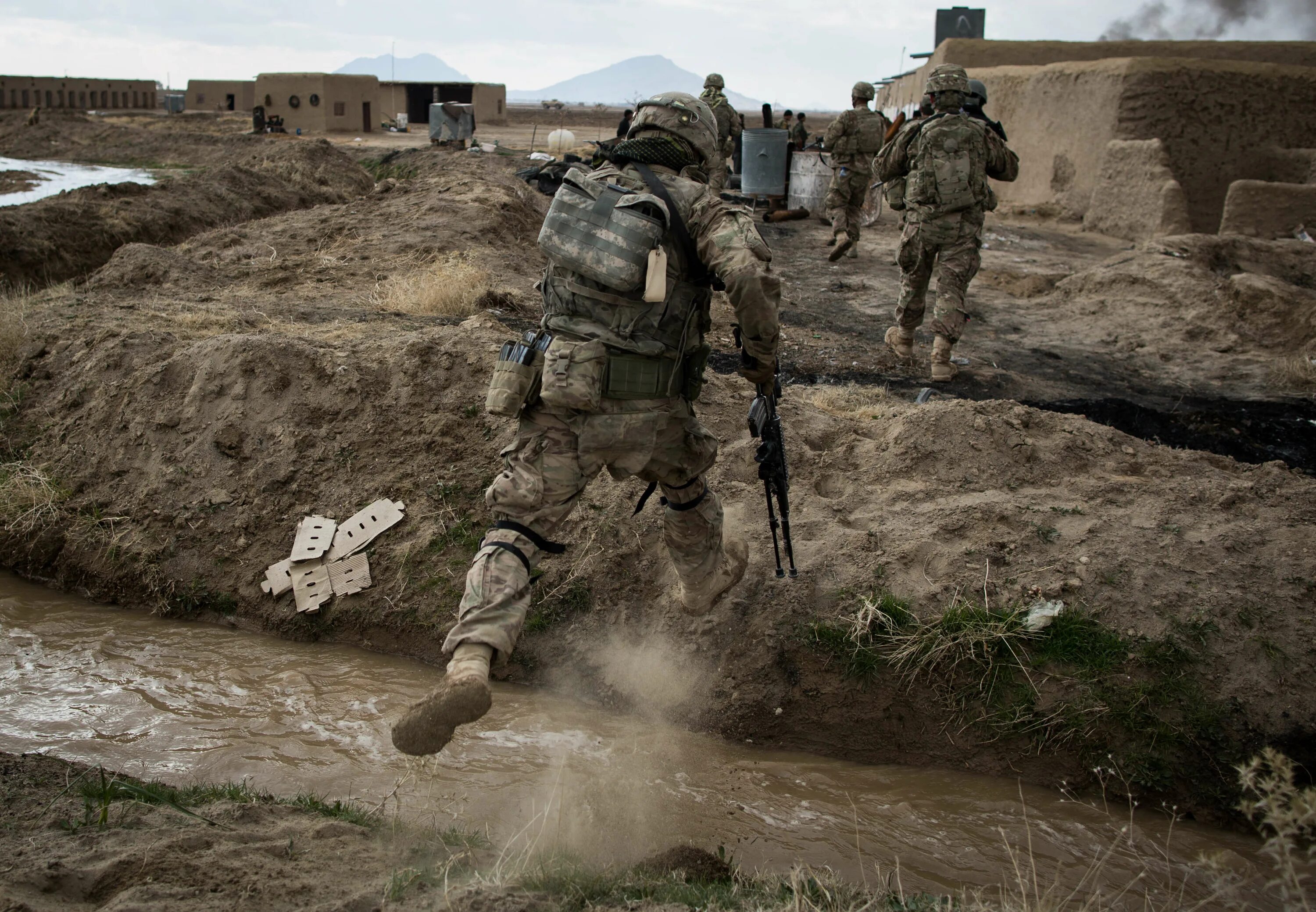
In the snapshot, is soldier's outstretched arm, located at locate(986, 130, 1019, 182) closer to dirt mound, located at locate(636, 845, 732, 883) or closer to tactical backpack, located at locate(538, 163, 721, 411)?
tactical backpack, located at locate(538, 163, 721, 411)

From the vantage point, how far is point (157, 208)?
41.2 feet

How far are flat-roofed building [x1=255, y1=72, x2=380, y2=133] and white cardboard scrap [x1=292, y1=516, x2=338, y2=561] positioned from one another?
27.8 metres

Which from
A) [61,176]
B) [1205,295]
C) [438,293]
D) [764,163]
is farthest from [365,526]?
[61,176]

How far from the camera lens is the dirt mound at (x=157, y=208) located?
10250 mm

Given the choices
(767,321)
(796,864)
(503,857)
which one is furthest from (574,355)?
(796,864)

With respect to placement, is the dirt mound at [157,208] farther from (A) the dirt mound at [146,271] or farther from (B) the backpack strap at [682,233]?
(B) the backpack strap at [682,233]

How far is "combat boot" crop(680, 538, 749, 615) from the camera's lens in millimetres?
3848

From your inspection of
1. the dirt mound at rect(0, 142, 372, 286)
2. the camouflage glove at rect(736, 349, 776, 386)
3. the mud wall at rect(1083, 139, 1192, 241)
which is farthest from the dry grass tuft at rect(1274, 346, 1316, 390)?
the dirt mound at rect(0, 142, 372, 286)

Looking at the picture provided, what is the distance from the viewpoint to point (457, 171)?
15.0 metres

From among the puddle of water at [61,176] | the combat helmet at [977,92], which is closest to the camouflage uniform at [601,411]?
the combat helmet at [977,92]

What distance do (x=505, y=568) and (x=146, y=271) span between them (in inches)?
271

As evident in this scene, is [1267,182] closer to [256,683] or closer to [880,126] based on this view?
[880,126]

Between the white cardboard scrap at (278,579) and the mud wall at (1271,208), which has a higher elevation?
the mud wall at (1271,208)

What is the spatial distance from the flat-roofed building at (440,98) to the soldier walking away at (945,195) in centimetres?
3061
